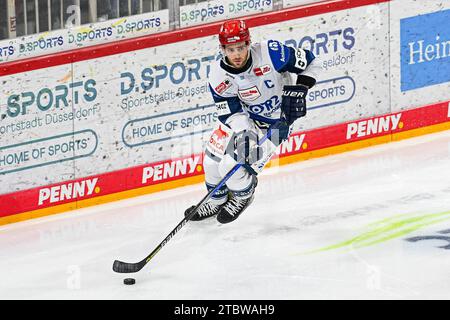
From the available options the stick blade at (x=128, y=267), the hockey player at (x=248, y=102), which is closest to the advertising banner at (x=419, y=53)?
the hockey player at (x=248, y=102)

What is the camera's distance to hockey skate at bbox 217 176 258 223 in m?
8.38

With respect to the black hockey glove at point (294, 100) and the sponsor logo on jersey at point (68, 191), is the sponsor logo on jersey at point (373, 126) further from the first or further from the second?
the black hockey glove at point (294, 100)

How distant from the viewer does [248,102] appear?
8.28 m

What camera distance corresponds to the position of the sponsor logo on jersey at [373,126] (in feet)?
34.1

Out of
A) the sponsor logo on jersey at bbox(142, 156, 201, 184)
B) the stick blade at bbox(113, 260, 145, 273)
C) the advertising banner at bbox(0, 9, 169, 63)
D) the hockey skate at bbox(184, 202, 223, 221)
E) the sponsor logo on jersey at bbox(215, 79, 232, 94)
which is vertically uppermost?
the advertising banner at bbox(0, 9, 169, 63)

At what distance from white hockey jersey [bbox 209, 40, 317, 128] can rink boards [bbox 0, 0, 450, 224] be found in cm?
141

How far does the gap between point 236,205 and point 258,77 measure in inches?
34.2

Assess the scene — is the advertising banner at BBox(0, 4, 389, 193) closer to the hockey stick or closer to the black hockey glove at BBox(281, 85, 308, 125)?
the hockey stick

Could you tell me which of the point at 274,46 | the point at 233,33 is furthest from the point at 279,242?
the point at 233,33

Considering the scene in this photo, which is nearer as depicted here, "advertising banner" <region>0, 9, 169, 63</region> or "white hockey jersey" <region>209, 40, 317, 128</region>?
"white hockey jersey" <region>209, 40, 317, 128</region>

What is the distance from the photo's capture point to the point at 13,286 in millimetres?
7629

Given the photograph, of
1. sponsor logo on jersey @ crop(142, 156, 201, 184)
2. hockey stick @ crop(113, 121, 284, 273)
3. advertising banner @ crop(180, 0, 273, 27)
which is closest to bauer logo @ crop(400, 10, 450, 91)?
advertising banner @ crop(180, 0, 273, 27)

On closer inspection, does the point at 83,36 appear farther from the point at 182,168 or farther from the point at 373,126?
the point at 373,126
